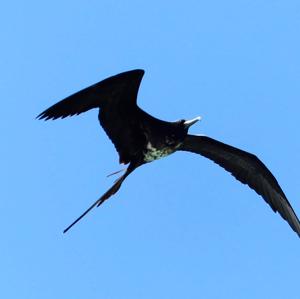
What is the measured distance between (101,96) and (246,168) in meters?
2.24

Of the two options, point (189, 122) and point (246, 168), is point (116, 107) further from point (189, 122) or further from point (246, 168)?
point (246, 168)

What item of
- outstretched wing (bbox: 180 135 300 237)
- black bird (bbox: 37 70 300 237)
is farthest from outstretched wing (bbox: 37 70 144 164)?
outstretched wing (bbox: 180 135 300 237)

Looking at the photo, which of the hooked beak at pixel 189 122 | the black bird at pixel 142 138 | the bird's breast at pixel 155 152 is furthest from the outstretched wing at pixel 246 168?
the bird's breast at pixel 155 152

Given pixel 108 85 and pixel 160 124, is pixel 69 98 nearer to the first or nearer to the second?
pixel 108 85

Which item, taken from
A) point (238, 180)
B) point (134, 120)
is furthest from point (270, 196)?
point (134, 120)

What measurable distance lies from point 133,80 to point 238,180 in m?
2.07

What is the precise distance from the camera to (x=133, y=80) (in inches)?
303

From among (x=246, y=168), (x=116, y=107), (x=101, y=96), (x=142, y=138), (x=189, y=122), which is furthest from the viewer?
(x=246, y=168)

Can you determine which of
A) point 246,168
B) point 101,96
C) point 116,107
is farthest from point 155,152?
point 246,168

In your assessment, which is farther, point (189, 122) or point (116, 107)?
point (189, 122)

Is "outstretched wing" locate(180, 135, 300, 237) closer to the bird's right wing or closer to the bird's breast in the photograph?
the bird's breast

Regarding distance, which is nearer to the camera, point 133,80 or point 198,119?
point 133,80

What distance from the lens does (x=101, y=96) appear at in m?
7.68

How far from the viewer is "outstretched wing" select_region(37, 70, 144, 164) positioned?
24.4 feet
